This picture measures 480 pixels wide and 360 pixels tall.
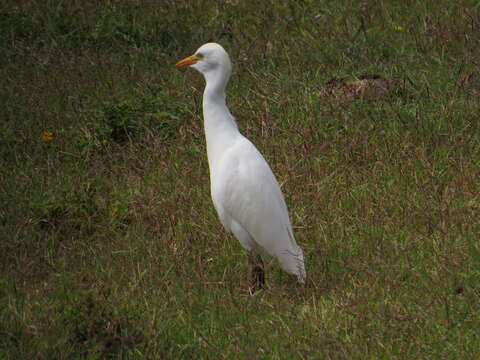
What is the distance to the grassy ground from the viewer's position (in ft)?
12.9

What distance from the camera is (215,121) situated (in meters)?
4.68

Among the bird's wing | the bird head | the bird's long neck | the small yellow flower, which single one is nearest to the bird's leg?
the bird's wing

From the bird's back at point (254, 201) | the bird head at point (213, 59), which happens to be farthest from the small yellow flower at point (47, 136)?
the bird's back at point (254, 201)

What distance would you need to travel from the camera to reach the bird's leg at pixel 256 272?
14.9ft

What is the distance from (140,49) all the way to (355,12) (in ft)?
6.33

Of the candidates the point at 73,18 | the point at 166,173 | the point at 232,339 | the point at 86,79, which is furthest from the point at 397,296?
the point at 73,18

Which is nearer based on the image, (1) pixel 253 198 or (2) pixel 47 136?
(1) pixel 253 198

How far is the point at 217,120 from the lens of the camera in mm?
4680

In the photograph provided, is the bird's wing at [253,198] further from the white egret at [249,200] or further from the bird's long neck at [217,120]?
the bird's long neck at [217,120]

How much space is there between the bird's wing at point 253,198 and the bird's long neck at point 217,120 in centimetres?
12

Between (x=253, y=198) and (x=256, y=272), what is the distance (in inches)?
15.2

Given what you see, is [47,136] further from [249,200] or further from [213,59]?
[249,200]

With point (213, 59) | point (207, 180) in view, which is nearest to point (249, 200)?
point (213, 59)

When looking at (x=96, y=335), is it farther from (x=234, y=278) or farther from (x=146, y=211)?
(x=146, y=211)
